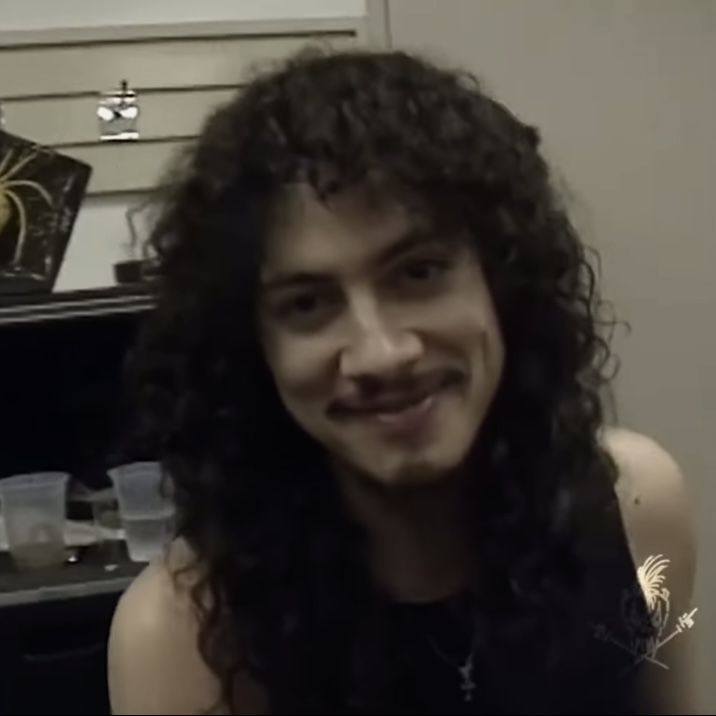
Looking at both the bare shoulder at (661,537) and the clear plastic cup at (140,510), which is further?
the clear plastic cup at (140,510)

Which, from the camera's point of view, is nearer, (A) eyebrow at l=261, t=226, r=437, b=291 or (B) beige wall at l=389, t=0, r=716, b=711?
(A) eyebrow at l=261, t=226, r=437, b=291

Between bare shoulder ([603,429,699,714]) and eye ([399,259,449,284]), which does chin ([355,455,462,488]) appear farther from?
bare shoulder ([603,429,699,714])

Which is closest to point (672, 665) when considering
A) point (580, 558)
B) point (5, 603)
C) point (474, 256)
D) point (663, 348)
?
point (580, 558)

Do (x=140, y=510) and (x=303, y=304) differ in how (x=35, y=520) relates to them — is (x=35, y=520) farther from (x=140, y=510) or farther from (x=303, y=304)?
(x=303, y=304)

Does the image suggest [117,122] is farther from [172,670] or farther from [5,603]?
[172,670]

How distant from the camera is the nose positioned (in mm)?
808

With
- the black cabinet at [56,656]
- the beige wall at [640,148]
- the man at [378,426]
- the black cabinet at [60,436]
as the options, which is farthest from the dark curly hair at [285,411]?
the beige wall at [640,148]

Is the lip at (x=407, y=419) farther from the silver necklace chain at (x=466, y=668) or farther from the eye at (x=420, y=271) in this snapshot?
the silver necklace chain at (x=466, y=668)

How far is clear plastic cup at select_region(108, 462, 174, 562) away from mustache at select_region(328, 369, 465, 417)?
97 centimetres

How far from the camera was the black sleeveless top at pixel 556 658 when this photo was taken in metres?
0.84

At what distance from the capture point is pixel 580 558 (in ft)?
3.15

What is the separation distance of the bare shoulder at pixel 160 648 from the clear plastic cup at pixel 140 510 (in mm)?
794

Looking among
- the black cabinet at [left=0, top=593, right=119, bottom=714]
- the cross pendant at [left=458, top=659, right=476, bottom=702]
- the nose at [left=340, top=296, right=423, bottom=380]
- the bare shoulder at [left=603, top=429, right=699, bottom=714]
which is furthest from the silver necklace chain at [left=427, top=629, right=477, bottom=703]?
the black cabinet at [left=0, top=593, right=119, bottom=714]

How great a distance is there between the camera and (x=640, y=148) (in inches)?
78.2
